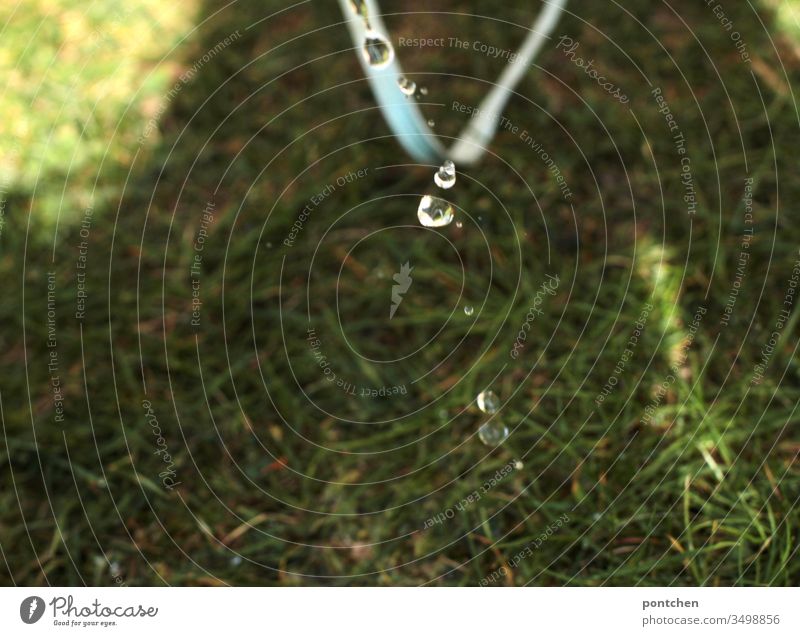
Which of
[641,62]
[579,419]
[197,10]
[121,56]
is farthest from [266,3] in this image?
[579,419]

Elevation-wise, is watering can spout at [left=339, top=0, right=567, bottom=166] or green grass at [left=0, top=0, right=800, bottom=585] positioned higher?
watering can spout at [left=339, top=0, right=567, bottom=166]

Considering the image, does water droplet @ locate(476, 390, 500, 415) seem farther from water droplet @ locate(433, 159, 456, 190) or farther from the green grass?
water droplet @ locate(433, 159, 456, 190)

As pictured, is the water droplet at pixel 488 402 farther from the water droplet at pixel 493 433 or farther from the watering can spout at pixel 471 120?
the watering can spout at pixel 471 120

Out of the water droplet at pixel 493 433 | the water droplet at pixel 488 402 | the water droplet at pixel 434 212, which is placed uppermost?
the water droplet at pixel 434 212

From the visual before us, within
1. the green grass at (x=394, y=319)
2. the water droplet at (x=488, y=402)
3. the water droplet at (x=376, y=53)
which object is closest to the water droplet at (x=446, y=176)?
the green grass at (x=394, y=319)

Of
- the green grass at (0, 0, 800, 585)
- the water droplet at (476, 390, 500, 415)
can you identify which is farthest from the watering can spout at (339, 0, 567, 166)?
the water droplet at (476, 390, 500, 415)
